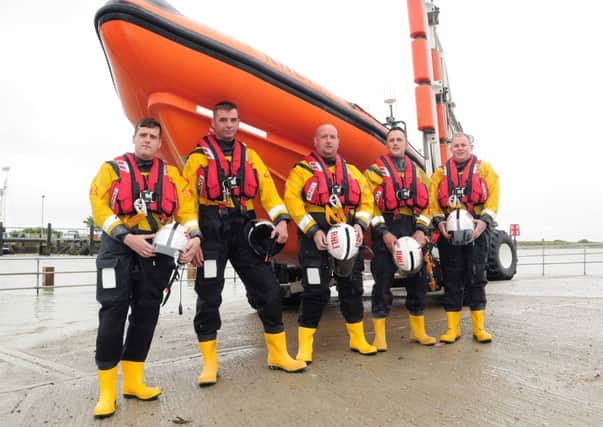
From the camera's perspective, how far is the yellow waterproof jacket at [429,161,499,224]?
112 inches

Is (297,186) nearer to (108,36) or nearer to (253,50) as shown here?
(253,50)

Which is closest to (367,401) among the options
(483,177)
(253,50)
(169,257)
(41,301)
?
(169,257)

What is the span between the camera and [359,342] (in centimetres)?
263

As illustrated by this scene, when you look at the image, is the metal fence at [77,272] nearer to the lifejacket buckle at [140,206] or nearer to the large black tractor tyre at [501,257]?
the large black tractor tyre at [501,257]

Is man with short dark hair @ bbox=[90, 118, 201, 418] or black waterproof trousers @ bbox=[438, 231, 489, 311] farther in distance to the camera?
black waterproof trousers @ bbox=[438, 231, 489, 311]

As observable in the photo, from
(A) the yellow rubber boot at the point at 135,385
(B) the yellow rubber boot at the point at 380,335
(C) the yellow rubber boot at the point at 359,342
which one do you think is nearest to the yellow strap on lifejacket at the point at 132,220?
(A) the yellow rubber boot at the point at 135,385

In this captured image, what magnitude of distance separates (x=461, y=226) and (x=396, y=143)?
0.67 metres

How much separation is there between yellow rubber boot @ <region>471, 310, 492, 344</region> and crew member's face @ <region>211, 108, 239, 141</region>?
187cm

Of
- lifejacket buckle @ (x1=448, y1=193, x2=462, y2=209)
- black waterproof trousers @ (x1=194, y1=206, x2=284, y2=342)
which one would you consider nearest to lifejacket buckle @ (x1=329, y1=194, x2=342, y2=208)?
black waterproof trousers @ (x1=194, y1=206, x2=284, y2=342)

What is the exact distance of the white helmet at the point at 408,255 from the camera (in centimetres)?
259

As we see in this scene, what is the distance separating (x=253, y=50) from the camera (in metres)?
2.94

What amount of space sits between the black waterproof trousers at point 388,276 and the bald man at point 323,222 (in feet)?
0.55

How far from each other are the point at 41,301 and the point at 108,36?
518 cm

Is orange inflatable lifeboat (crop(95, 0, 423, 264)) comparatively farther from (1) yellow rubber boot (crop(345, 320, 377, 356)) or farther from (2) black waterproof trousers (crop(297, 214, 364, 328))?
(1) yellow rubber boot (crop(345, 320, 377, 356))
